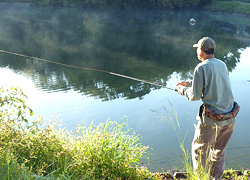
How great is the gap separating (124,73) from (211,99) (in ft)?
27.7

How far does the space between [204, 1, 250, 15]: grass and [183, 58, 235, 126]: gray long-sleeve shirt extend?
33.9 metres

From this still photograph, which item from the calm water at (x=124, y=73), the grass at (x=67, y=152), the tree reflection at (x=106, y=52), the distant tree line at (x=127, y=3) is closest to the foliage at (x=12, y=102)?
the grass at (x=67, y=152)

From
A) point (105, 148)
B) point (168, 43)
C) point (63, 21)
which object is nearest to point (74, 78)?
point (105, 148)

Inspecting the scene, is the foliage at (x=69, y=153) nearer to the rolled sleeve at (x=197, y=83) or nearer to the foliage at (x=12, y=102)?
the foliage at (x=12, y=102)

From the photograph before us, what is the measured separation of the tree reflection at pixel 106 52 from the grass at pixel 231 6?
1116 centimetres

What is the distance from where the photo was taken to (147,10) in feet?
131

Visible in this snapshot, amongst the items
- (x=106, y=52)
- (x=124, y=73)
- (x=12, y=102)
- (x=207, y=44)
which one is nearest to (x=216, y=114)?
(x=207, y=44)

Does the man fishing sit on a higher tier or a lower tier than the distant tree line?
lower

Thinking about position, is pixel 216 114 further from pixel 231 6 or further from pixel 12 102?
pixel 231 6

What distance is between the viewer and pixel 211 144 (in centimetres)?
311

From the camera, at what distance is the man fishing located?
9.44 ft

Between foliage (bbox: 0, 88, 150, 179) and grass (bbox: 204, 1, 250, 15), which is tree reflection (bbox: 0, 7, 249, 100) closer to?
foliage (bbox: 0, 88, 150, 179)

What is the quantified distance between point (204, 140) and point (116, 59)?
10.7 metres

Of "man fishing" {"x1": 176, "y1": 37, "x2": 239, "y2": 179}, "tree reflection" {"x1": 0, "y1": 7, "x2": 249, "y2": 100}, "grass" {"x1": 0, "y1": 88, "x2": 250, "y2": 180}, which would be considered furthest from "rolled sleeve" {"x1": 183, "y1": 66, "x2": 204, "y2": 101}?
"tree reflection" {"x1": 0, "y1": 7, "x2": 249, "y2": 100}
